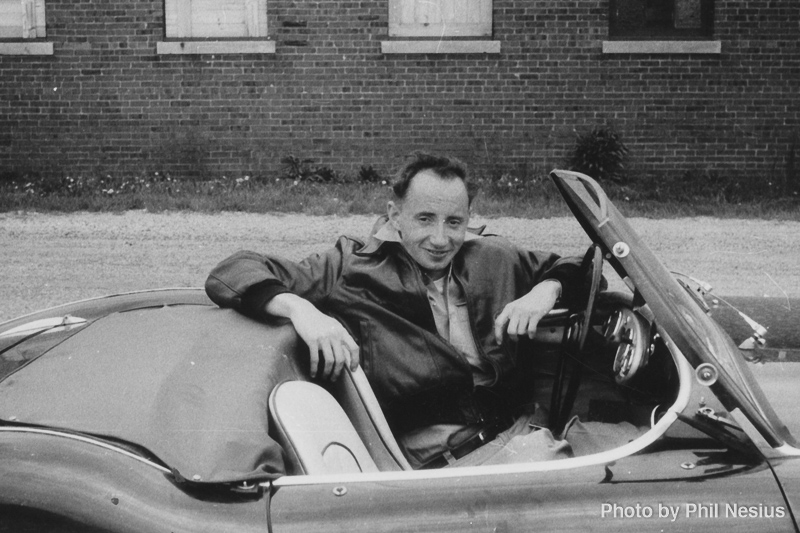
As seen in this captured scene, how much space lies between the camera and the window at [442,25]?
36.2 feet

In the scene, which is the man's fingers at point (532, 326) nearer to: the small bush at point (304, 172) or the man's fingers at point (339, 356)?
the man's fingers at point (339, 356)

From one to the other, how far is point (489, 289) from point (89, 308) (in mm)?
1216

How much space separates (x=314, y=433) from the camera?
2064 mm

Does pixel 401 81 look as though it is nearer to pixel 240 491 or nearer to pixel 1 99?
pixel 1 99

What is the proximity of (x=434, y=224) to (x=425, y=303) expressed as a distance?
9.1 inches

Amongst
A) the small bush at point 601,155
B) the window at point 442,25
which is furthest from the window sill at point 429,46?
the small bush at point 601,155

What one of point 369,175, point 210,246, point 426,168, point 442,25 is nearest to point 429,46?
point 442,25

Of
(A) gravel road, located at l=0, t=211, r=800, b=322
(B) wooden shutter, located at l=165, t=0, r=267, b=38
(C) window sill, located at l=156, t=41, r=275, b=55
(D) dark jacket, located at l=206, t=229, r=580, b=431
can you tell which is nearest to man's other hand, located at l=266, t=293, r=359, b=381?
(D) dark jacket, located at l=206, t=229, r=580, b=431

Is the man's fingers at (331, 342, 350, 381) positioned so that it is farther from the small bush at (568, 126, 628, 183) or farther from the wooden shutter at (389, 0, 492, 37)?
the wooden shutter at (389, 0, 492, 37)

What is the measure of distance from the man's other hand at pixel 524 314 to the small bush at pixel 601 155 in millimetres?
8535

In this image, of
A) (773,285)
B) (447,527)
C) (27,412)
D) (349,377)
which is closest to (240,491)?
(447,527)

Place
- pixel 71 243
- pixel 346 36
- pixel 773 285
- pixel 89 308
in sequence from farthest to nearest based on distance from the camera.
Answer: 1. pixel 346 36
2. pixel 71 243
3. pixel 773 285
4. pixel 89 308

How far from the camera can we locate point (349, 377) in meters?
2.40

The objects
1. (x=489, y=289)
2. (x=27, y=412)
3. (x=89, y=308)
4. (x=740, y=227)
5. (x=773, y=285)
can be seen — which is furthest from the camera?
(x=740, y=227)
